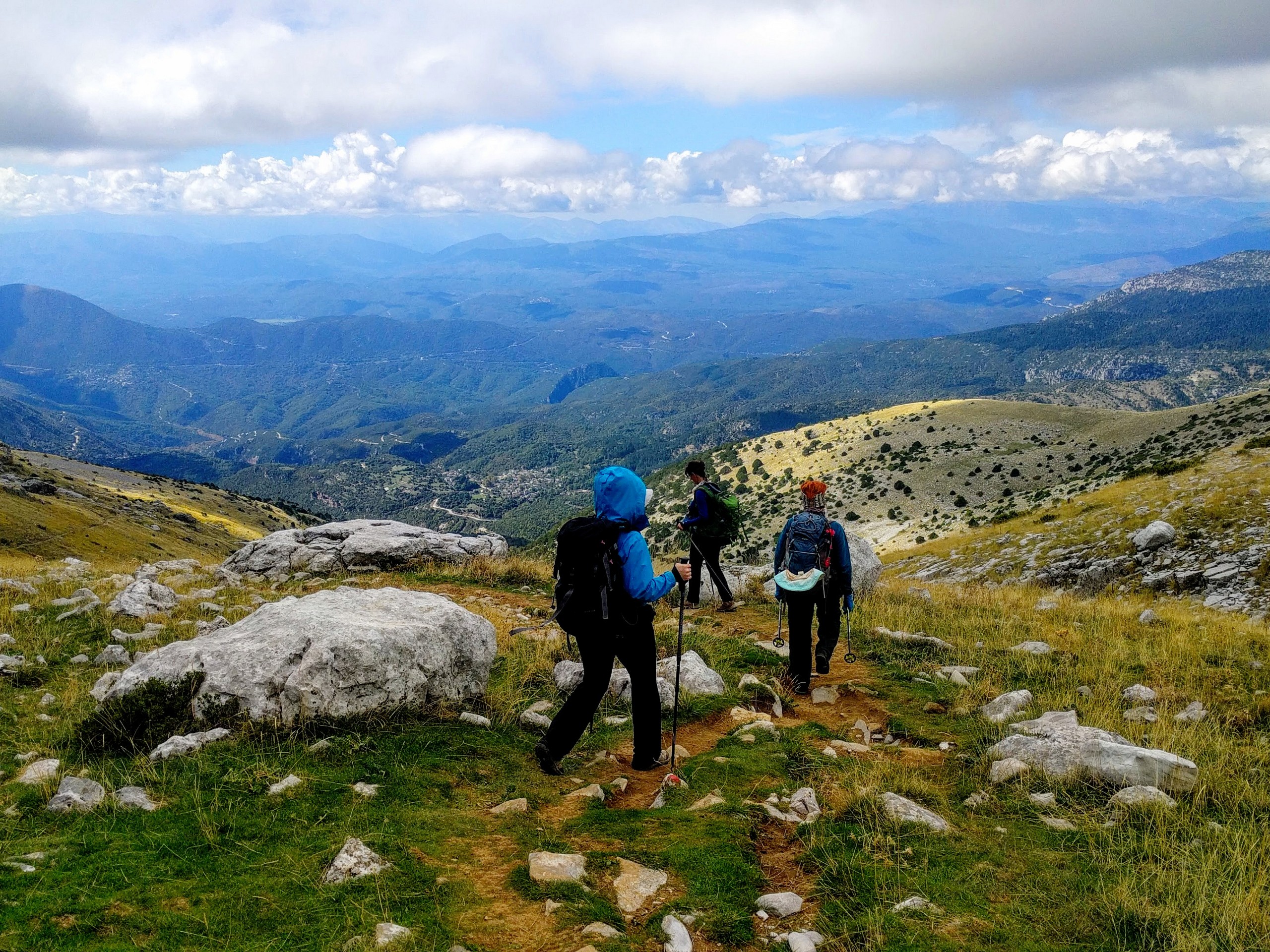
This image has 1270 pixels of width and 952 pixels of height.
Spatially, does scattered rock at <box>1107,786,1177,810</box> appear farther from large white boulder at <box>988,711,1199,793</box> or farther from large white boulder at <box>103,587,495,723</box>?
large white boulder at <box>103,587,495,723</box>

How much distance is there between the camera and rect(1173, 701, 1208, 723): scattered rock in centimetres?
784

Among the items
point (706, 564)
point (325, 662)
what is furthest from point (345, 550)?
point (325, 662)

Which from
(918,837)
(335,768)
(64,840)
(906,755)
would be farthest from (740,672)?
(64,840)

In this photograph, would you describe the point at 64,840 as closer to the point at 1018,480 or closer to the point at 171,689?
the point at 171,689

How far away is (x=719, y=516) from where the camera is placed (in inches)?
523

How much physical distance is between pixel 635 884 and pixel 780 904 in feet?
3.13

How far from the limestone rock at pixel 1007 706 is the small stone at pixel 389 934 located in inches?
251

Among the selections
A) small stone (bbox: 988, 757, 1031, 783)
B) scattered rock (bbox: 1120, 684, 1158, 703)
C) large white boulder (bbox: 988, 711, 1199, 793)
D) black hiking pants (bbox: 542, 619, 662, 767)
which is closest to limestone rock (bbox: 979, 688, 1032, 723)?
large white boulder (bbox: 988, 711, 1199, 793)

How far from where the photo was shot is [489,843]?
548cm

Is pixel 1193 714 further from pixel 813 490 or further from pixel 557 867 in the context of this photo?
pixel 557 867

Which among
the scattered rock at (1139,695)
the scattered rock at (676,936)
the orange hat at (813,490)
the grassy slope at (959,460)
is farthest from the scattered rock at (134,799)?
the grassy slope at (959,460)

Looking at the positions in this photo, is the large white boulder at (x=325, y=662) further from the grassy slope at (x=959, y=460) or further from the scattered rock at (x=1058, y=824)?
the grassy slope at (x=959, y=460)

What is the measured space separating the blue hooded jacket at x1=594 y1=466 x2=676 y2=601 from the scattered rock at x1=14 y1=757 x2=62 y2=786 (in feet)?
15.8

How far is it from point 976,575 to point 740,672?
19.4 m
